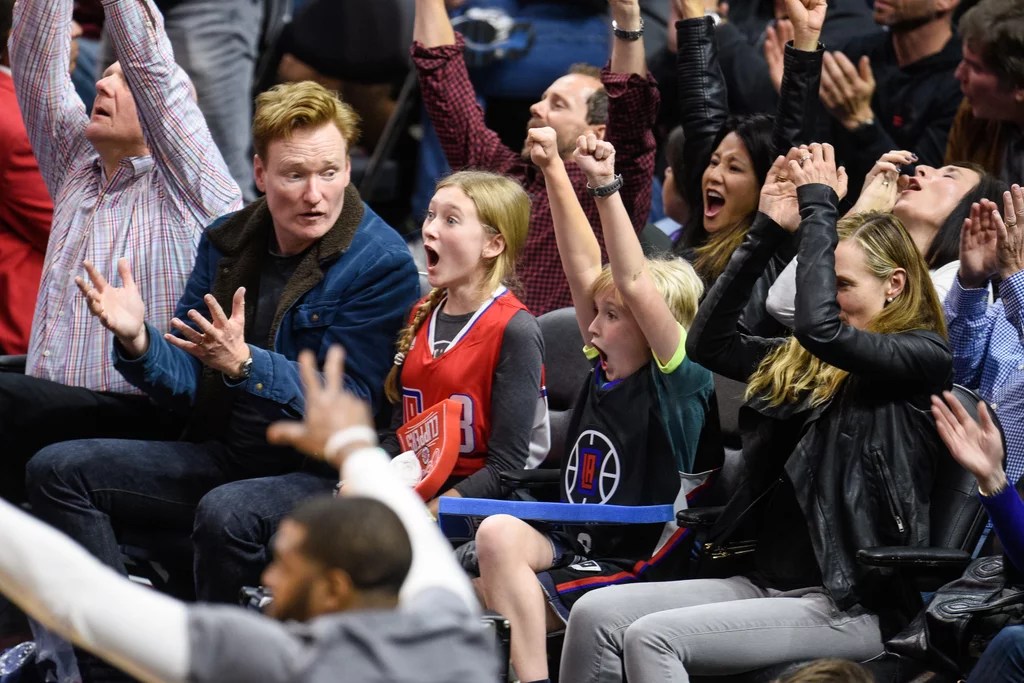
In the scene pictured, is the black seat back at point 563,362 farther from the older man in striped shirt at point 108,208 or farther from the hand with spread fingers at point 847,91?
the hand with spread fingers at point 847,91

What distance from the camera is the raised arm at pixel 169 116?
13.4ft

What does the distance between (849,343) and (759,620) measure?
617mm

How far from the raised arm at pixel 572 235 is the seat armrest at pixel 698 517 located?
1.95 feet

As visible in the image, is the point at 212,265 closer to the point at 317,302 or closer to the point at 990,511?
the point at 317,302

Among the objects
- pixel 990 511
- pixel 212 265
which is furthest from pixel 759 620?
pixel 212 265

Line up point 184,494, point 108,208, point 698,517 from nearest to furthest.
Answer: point 698,517, point 184,494, point 108,208

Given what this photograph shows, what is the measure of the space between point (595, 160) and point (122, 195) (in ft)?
4.83

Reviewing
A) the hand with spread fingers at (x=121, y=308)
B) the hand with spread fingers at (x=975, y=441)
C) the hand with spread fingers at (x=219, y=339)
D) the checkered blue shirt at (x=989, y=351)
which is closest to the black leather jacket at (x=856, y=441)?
the hand with spread fingers at (x=975, y=441)

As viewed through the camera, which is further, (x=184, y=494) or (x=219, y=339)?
(x=184, y=494)

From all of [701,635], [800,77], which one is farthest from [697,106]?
[701,635]

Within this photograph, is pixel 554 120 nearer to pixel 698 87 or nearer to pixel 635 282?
pixel 698 87

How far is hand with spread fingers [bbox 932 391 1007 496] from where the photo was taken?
9.98 ft

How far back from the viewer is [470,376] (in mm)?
3707

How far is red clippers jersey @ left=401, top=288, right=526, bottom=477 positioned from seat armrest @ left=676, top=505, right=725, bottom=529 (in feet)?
1.89
